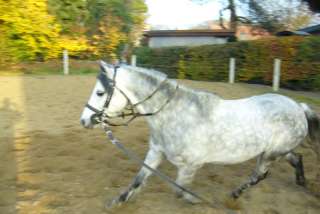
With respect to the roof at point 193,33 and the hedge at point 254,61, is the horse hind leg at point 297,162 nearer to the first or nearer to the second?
the hedge at point 254,61

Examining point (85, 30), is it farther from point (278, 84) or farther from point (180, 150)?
point (180, 150)

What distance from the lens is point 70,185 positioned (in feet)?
14.3

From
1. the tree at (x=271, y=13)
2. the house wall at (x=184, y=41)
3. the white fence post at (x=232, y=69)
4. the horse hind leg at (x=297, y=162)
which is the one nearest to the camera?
the horse hind leg at (x=297, y=162)

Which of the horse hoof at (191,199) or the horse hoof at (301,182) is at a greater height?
the horse hoof at (191,199)

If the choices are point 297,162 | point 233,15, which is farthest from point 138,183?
point 233,15

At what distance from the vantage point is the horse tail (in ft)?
14.1

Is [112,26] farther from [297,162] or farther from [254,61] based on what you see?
[297,162]

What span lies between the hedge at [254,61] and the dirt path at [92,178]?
7205 mm

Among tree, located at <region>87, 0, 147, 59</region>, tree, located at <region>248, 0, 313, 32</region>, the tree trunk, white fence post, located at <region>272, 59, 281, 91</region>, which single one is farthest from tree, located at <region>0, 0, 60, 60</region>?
tree, located at <region>248, 0, 313, 32</region>

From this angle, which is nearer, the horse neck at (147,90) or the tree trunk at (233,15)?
the horse neck at (147,90)

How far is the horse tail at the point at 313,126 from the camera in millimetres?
4289

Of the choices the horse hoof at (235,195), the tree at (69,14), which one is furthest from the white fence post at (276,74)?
the tree at (69,14)

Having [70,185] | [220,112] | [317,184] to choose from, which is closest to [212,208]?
[220,112]

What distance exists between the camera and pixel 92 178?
4648 millimetres
